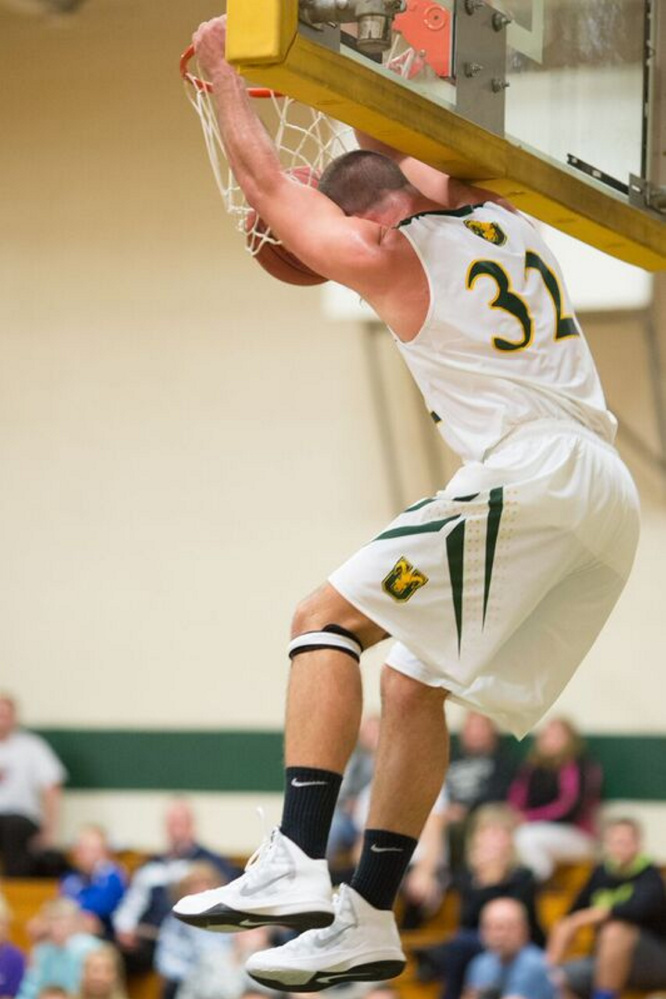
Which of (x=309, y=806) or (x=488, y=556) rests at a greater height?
(x=488, y=556)

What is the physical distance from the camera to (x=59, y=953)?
11219 mm

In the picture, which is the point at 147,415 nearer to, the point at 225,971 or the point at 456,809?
the point at 456,809

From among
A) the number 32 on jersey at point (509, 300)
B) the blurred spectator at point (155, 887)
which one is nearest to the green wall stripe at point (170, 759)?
the blurred spectator at point (155, 887)

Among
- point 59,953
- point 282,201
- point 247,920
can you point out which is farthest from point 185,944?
point 282,201

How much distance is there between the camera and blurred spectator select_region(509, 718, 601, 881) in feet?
38.7

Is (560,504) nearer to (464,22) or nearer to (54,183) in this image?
(464,22)

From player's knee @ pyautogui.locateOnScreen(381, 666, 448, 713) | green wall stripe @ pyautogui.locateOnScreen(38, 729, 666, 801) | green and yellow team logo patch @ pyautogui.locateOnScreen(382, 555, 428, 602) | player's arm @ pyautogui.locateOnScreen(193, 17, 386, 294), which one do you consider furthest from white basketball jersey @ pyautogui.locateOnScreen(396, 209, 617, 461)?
green wall stripe @ pyautogui.locateOnScreen(38, 729, 666, 801)

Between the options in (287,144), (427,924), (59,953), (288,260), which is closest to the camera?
(288,260)

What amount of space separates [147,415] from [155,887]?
3744 mm

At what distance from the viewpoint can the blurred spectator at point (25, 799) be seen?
13477 mm

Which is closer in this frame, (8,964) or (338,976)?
(338,976)

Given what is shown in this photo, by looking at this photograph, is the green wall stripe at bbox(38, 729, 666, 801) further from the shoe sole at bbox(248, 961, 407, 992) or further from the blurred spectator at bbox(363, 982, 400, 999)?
the shoe sole at bbox(248, 961, 407, 992)

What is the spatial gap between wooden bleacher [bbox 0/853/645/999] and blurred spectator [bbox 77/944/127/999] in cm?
83

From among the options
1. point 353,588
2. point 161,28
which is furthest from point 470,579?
point 161,28
